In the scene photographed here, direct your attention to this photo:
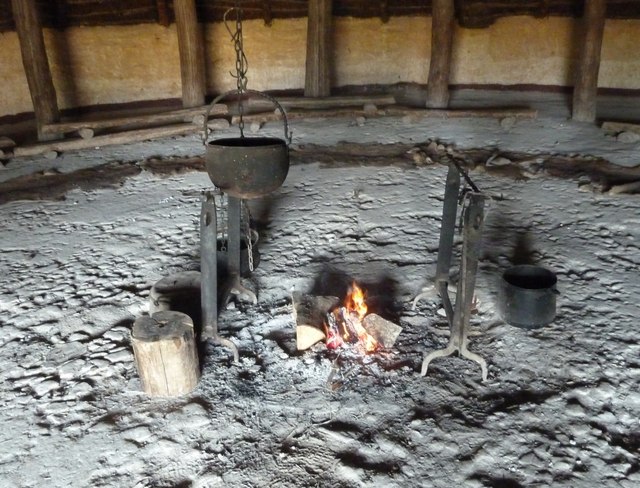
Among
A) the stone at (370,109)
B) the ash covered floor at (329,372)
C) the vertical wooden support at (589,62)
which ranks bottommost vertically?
the ash covered floor at (329,372)

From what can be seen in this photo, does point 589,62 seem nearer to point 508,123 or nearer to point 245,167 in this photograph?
point 508,123

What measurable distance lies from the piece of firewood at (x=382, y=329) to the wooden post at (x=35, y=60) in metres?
5.88

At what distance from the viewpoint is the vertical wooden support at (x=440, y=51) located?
23.7 feet

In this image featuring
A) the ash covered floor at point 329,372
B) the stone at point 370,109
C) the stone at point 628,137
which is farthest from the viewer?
the stone at point 370,109

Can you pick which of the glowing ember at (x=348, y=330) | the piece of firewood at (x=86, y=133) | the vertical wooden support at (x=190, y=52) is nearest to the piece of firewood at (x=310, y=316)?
the glowing ember at (x=348, y=330)

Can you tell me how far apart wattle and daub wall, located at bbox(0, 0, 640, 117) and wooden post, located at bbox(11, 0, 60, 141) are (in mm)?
1379

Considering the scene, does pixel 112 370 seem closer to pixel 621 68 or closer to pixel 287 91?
pixel 287 91

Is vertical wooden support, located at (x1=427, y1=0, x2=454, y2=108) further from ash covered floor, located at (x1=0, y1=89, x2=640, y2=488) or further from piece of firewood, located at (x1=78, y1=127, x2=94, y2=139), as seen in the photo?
piece of firewood, located at (x1=78, y1=127, x2=94, y2=139)

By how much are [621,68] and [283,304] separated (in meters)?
7.38

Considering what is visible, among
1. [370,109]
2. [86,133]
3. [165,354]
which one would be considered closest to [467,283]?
[165,354]

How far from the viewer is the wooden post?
21.4 ft

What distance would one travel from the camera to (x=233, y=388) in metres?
2.71

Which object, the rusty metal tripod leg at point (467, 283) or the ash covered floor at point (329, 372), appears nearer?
the ash covered floor at point (329, 372)

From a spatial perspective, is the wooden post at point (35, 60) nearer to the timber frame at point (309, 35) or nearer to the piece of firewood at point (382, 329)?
the timber frame at point (309, 35)
